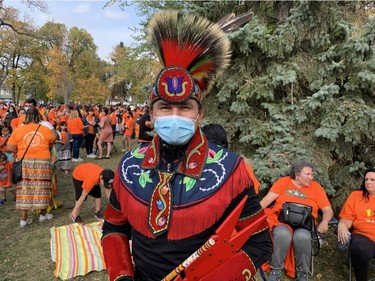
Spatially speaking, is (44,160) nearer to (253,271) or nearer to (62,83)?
(253,271)

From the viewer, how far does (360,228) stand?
3857mm

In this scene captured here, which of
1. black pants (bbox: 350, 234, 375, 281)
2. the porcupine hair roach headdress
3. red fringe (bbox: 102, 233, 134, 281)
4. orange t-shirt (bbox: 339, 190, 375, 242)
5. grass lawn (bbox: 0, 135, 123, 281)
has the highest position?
the porcupine hair roach headdress

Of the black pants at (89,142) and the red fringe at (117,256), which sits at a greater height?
the red fringe at (117,256)

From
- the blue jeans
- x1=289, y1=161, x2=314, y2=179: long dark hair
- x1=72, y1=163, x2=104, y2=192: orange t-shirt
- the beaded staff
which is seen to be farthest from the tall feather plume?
the blue jeans

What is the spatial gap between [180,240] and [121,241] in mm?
395

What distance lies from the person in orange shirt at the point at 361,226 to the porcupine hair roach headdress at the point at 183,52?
3.13 metres

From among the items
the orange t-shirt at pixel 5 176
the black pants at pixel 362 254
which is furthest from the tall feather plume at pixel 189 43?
the orange t-shirt at pixel 5 176

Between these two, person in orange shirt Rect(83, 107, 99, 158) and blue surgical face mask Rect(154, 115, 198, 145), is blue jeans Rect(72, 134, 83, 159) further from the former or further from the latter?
blue surgical face mask Rect(154, 115, 198, 145)

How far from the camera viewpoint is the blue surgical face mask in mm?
1542

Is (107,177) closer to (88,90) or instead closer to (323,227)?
(323,227)

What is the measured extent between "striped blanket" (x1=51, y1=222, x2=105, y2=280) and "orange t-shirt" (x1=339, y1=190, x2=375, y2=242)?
3265mm

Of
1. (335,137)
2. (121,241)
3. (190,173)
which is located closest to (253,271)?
(190,173)

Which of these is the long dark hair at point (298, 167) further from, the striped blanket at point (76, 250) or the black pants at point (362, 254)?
the striped blanket at point (76, 250)

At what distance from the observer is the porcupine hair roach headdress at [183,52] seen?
153 centimetres
